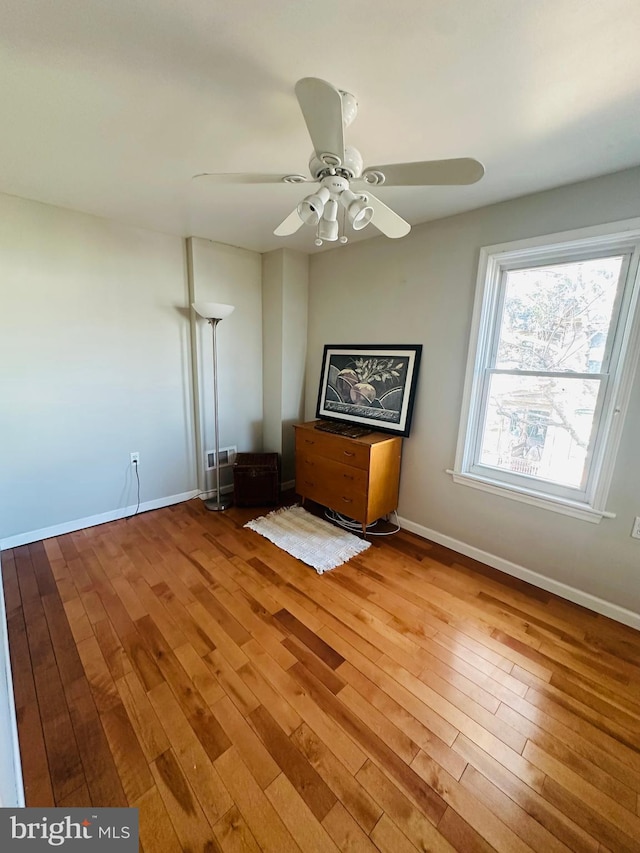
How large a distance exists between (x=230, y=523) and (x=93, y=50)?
272 cm

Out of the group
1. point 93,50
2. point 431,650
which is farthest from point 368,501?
point 93,50

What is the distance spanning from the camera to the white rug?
2451 millimetres

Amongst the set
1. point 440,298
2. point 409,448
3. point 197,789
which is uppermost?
point 440,298

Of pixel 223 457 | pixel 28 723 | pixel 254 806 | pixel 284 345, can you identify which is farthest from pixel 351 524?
pixel 28 723

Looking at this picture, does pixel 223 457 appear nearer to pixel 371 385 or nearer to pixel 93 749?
pixel 371 385

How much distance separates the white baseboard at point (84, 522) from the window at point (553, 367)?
2.50m

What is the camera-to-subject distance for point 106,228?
256 centimetres

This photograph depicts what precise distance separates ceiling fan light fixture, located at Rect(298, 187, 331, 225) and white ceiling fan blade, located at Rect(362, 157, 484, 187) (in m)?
0.16

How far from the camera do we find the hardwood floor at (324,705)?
1098mm

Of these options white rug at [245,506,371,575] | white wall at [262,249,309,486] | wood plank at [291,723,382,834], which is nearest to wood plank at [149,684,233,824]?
wood plank at [291,723,382,834]

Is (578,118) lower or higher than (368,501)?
higher

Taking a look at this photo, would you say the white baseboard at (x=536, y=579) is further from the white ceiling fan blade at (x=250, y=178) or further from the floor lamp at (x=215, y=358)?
the white ceiling fan blade at (x=250, y=178)

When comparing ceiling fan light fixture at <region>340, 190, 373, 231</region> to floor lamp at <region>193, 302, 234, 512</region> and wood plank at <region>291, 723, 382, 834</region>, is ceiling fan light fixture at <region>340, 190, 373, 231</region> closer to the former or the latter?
floor lamp at <region>193, 302, 234, 512</region>

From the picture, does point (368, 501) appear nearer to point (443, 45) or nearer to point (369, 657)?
point (369, 657)
